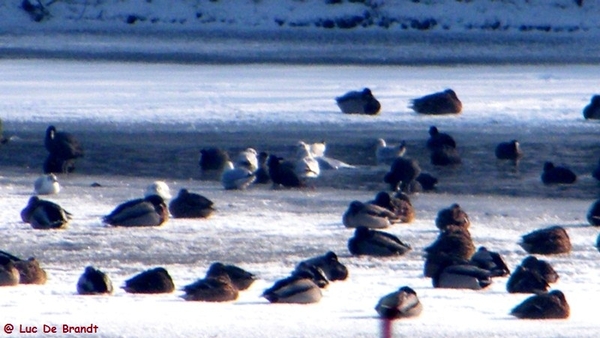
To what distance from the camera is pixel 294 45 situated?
25.3 metres

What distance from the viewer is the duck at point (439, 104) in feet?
44.3

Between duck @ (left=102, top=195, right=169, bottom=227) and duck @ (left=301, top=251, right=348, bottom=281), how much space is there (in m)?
1.60

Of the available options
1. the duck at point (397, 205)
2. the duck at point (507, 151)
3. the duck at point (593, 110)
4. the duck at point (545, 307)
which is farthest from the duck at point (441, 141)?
the duck at point (545, 307)

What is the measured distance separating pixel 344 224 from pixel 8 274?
2.17 meters

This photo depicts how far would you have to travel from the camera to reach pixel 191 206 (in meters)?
7.32

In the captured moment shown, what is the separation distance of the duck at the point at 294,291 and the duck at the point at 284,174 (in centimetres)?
353

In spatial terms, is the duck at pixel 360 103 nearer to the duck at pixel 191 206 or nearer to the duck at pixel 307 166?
the duck at pixel 307 166

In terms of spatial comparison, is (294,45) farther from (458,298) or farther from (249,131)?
(458,298)

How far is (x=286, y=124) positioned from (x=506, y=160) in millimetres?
2916

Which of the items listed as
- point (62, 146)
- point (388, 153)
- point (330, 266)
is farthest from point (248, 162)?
point (330, 266)

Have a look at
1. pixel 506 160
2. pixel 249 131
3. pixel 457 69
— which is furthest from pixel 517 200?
pixel 457 69

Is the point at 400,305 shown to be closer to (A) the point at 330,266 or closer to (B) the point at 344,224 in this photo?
(A) the point at 330,266

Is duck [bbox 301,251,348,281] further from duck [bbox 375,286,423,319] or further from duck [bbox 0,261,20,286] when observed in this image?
duck [bbox 0,261,20,286]

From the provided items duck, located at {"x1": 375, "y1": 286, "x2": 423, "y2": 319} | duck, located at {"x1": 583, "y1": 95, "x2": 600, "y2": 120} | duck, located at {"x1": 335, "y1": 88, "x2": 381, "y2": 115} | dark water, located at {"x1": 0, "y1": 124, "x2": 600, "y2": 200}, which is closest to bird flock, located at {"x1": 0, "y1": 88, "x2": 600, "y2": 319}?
duck, located at {"x1": 375, "y1": 286, "x2": 423, "y2": 319}
